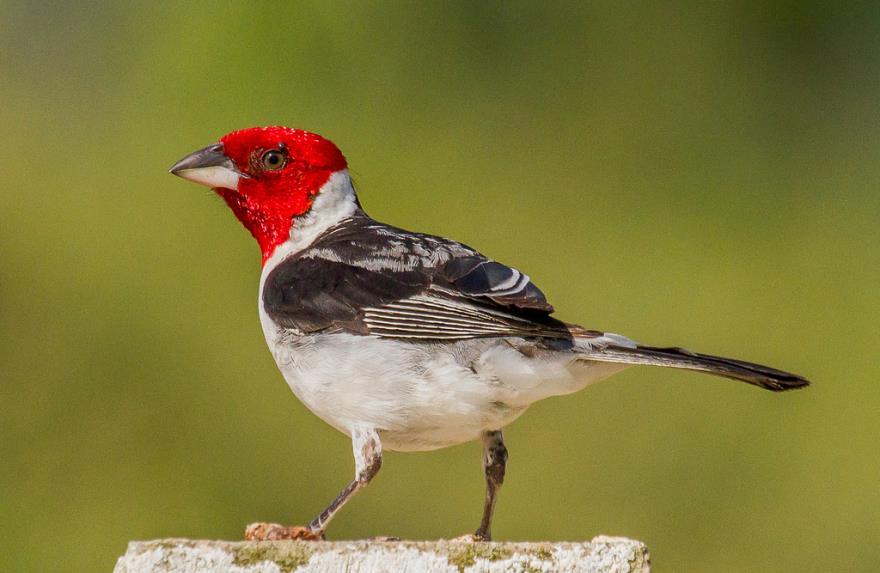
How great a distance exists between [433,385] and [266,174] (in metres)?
1.45

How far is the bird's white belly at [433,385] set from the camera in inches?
156

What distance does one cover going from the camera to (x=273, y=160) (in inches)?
199

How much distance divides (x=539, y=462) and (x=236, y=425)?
1.54m

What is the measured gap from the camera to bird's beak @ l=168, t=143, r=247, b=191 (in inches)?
197

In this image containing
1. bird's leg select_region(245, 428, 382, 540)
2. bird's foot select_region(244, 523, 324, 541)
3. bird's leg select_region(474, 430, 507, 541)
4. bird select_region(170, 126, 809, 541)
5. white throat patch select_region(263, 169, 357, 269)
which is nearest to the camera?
bird's foot select_region(244, 523, 324, 541)

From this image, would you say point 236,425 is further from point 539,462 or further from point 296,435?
point 539,462

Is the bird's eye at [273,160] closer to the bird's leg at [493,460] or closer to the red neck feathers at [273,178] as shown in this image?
the red neck feathers at [273,178]

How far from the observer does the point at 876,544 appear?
256 inches

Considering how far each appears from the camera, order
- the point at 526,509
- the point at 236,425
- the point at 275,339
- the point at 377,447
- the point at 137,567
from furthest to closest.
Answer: the point at 236,425 → the point at 526,509 → the point at 275,339 → the point at 377,447 → the point at 137,567

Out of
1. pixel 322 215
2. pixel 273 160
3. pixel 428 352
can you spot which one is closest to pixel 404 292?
pixel 428 352

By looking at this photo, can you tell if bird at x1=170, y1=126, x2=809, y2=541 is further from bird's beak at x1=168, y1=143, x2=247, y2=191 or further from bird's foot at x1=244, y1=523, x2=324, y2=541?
bird's beak at x1=168, y1=143, x2=247, y2=191

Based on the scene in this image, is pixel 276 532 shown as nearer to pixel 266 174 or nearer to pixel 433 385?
pixel 433 385

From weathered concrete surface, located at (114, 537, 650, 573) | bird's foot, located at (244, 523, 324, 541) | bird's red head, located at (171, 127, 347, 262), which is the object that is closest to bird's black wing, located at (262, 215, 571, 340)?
bird's red head, located at (171, 127, 347, 262)

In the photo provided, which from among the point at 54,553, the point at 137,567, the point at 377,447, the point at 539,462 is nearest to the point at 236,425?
the point at 54,553
